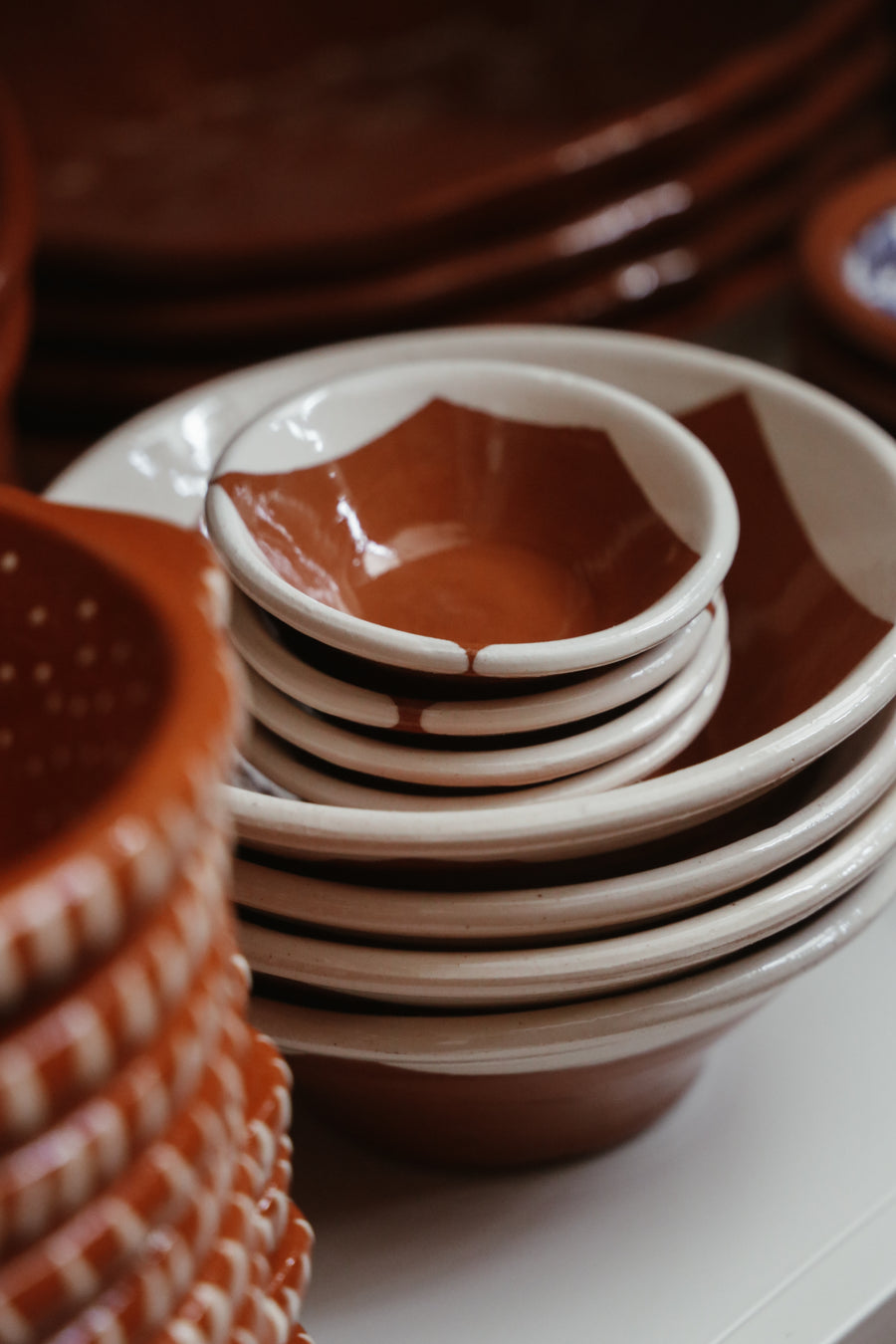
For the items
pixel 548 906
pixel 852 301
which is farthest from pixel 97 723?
pixel 852 301

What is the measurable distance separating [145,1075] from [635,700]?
8.5 inches

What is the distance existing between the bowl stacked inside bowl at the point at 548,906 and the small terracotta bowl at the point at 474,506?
0.07ft

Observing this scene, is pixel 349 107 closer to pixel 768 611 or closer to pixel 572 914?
pixel 768 611

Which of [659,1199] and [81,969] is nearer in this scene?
[81,969]

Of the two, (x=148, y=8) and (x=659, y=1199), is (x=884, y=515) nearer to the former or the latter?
(x=659, y=1199)

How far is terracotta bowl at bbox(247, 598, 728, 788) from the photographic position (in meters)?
0.38

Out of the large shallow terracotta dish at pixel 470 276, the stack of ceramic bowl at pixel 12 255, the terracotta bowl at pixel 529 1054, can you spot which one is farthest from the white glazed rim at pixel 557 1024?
the large shallow terracotta dish at pixel 470 276

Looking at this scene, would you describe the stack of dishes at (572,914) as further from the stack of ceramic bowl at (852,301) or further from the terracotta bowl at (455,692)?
the stack of ceramic bowl at (852,301)

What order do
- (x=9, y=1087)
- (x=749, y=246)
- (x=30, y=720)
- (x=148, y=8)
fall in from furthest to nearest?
1. (x=148, y=8)
2. (x=749, y=246)
3. (x=30, y=720)
4. (x=9, y=1087)

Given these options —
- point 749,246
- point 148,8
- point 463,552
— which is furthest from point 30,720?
point 148,8

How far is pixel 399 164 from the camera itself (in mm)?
1001

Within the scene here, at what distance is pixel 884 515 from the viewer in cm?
45

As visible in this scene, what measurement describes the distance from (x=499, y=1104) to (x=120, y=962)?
22cm

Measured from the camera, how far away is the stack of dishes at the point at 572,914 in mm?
348
